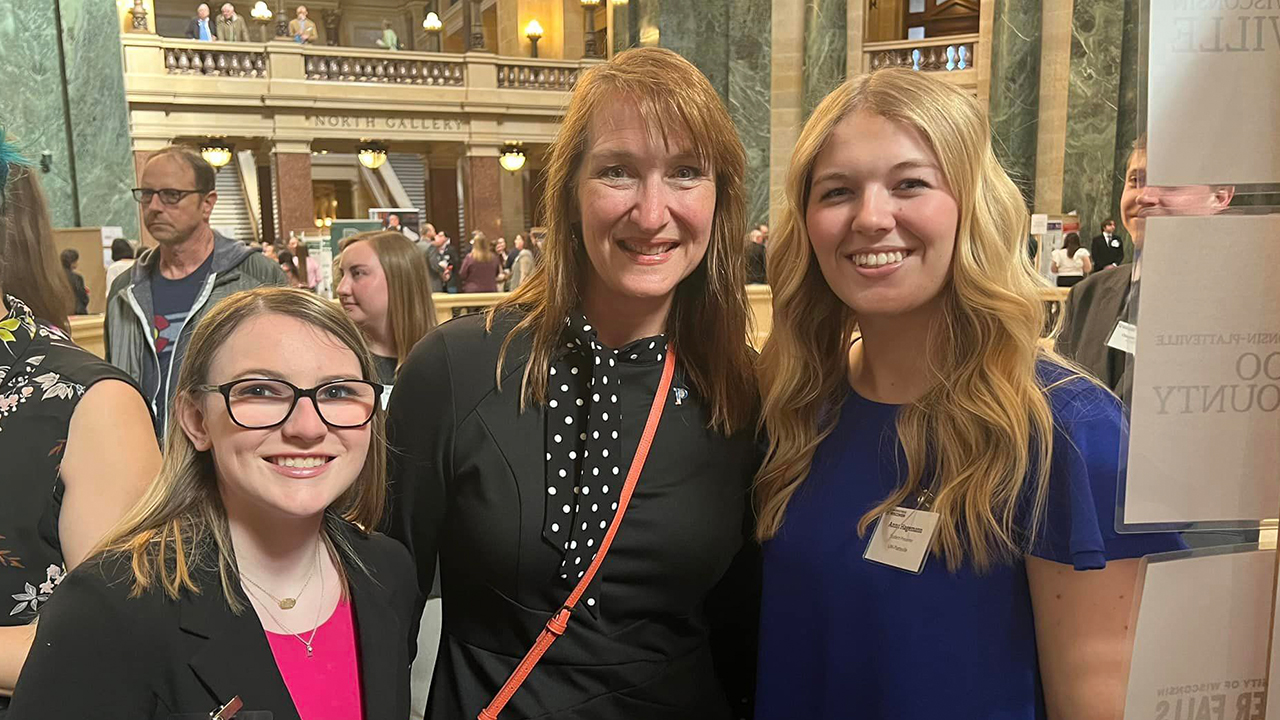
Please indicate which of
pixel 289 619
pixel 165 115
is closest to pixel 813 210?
pixel 289 619

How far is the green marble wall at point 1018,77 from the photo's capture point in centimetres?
1217

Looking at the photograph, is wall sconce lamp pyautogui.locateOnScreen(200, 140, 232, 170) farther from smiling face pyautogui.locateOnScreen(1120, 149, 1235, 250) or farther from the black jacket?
smiling face pyautogui.locateOnScreen(1120, 149, 1235, 250)

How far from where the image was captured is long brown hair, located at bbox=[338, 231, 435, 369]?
13.8ft

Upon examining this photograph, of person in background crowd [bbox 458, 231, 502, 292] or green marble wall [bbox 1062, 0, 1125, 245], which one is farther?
person in background crowd [bbox 458, 231, 502, 292]

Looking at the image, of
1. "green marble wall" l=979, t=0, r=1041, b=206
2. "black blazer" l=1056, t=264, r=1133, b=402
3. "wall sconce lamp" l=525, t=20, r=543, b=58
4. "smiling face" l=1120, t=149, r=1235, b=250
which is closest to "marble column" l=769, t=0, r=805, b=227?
"green marble wall" l=979, t=0, r=1041, b=206

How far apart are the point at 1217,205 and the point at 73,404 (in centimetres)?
159

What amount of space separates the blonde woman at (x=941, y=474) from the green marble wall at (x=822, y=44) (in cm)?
1229

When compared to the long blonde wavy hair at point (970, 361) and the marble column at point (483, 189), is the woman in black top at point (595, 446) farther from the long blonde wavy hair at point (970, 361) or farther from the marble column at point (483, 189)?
the marble column at point (483, 189)

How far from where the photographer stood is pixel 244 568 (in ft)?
4.38

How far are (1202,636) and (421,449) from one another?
4.13 feet

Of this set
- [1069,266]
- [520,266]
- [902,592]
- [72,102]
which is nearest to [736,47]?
[520,266]

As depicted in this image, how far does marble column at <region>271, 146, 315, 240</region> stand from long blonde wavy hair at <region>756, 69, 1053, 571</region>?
61.5 feet

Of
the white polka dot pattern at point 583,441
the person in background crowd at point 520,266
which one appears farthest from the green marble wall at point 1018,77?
the white polka dot pattern at point 583,441

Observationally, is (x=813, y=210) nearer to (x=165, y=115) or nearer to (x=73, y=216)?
(x=73, y=216)
